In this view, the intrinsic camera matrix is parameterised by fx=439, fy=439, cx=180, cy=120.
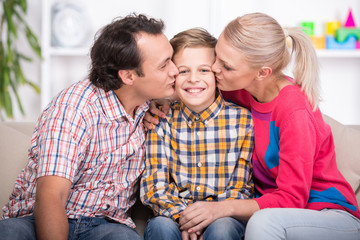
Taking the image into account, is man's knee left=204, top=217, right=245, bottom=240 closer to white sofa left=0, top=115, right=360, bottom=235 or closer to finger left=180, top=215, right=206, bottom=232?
finger left=180, top=215, right=206, bottom=232

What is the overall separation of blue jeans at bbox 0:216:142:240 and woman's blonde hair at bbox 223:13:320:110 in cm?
75

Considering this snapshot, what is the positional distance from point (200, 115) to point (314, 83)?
1.44ft

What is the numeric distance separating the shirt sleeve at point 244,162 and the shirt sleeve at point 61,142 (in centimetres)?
57

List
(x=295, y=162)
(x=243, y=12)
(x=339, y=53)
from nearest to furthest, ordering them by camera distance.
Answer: (x=295, y=162) < (x=339, y=53) < (x=243, y=12)

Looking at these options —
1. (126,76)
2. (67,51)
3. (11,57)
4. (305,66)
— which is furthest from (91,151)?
(11,57)

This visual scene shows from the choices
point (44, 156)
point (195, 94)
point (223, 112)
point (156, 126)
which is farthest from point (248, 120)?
point (44, 156)

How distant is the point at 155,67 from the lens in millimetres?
1627

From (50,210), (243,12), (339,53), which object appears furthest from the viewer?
(243,12)

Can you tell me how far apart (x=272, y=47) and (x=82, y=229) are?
3.06ft

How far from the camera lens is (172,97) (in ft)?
5.99

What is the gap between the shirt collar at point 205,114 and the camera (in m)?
1.69

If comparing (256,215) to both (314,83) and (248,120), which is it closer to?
(248,120)

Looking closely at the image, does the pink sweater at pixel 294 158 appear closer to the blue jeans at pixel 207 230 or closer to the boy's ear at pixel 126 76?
the blue jeans at pixel 207 230

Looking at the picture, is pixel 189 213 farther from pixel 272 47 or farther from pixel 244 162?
pixel 272 47
